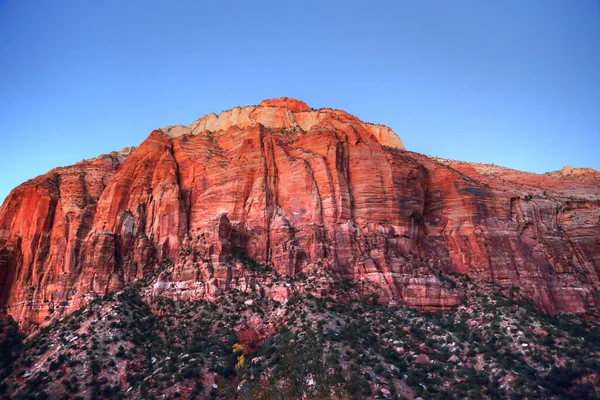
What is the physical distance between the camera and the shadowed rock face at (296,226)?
47656 mm

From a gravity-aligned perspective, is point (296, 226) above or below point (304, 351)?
above

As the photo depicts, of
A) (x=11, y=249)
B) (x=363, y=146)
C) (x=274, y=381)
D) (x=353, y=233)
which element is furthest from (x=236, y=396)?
(x=11, y=249)

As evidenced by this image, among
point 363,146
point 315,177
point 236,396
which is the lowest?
point 236,396

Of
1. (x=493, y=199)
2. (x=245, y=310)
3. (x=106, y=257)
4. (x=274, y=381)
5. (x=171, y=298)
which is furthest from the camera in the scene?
(x=493, y=199)

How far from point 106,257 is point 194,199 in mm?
11954

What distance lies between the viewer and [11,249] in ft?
194

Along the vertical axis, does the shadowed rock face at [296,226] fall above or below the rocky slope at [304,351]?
above

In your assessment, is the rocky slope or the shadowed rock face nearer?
the rocky slope

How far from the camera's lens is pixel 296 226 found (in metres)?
50.2

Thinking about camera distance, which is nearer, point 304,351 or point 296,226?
point 304,351

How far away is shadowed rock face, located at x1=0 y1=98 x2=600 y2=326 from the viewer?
47656 millimetres

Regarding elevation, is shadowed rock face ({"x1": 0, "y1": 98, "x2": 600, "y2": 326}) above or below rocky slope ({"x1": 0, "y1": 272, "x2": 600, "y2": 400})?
above

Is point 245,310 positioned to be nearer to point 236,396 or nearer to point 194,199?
point 236,396

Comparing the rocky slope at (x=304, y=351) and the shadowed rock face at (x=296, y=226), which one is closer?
the rocky slope at (x=304, y=351)
